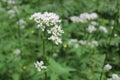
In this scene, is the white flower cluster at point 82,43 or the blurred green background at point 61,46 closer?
the blurred green background at point 61,46

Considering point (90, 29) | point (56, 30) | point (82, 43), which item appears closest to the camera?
point (56, 30)

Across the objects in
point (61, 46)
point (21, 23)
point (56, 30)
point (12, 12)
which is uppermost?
point (12, 12)

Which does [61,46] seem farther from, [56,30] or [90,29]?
[56,30]

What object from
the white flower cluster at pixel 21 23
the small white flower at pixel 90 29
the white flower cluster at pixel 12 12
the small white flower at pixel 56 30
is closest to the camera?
the small white flower at pixel 56 30

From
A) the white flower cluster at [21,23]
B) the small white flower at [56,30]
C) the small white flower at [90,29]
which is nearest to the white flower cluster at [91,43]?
the small white flower at [90,29]

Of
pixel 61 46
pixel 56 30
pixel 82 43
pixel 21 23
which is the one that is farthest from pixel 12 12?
pixel 56 30

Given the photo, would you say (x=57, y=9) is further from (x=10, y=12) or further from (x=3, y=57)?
(x=3, y=57)

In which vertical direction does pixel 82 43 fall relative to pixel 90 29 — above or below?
below

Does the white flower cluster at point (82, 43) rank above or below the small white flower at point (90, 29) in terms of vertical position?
below

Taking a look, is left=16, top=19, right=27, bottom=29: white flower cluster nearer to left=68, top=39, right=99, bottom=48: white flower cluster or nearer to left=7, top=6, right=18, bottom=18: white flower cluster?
left=7, top=6, right=18, bottom=18: white flower cluster

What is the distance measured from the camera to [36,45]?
4293 millimetres

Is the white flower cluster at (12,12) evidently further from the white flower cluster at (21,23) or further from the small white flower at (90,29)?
the small white flower at (90,29)

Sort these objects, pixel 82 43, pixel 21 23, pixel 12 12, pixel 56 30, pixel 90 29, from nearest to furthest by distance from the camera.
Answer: pixel 56 30
pixel 82 43
pixel 90 29
pixel 21 23
pixel 12 12

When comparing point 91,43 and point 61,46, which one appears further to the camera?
point 61,46
